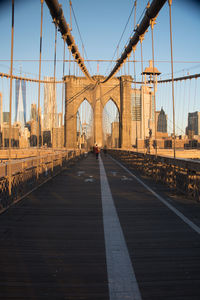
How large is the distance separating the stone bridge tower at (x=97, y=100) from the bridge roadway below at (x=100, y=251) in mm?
47654

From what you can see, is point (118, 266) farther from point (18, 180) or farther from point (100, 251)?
point (18, 180)

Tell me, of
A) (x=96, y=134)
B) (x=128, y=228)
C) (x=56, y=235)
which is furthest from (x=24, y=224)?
(x=96, y=134)

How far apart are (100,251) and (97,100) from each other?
184ft

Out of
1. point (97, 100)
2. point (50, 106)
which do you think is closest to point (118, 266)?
point (97, 100)

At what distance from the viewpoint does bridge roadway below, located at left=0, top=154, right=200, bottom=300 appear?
104 inches

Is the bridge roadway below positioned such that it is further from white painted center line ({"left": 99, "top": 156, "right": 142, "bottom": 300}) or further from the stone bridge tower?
the stone bridge tower

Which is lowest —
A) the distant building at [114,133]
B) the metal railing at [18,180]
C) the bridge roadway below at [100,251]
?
the bridge roadway below at [100,251]

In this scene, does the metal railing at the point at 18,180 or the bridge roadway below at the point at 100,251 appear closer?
the bridge roadway below at the point at 100,251

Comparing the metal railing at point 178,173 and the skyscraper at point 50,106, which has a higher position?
the skyscraper at point 50,106

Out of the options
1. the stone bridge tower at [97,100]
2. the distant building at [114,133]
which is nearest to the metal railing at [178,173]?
the stone bridge tower at [97,100]

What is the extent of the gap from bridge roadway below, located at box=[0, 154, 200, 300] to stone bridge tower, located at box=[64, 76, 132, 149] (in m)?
47.7

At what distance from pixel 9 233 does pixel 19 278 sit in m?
1.54

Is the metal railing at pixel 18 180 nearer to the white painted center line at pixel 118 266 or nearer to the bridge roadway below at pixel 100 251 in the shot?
the bridge roadway below at pixel 100 251

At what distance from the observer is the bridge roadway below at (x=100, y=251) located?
264 cm
